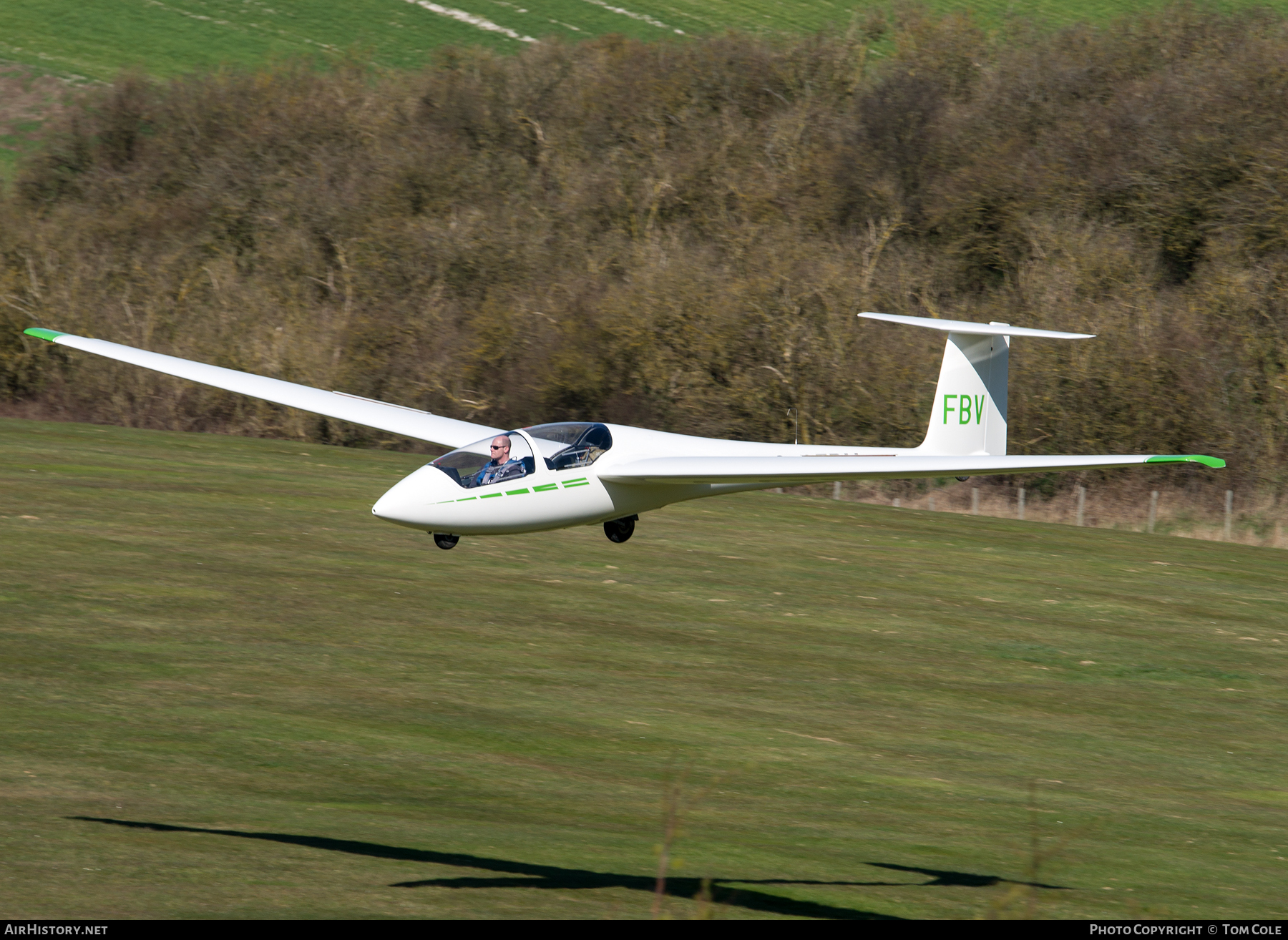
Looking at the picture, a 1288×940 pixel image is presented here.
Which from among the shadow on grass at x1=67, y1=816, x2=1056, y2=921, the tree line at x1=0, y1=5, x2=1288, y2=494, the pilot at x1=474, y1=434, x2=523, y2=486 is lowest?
the shadow on grass at x1=67, y1=816, x2=1056, y2=921

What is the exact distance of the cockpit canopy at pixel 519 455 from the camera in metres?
16.0

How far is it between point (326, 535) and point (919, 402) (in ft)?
87.8

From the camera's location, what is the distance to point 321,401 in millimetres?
21516

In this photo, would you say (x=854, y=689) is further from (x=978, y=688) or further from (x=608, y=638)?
(x=608, y=638)

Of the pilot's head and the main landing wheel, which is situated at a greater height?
the pilot's head

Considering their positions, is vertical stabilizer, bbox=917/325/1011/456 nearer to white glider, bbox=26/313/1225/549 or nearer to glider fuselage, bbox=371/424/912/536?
white glider, bbox=26/313/1225/549

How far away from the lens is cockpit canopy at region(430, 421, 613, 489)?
15969mm

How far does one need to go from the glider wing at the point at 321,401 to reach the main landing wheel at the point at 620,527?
6.04 feet

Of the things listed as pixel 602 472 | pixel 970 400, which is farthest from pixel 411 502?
pixel 970 400

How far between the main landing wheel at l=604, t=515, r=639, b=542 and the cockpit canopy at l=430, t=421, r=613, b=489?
1.33m

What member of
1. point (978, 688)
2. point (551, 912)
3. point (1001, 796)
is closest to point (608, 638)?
point (978, 688)

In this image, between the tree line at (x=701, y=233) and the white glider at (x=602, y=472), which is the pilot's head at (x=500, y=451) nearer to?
the white glider at (x=602, y=472)

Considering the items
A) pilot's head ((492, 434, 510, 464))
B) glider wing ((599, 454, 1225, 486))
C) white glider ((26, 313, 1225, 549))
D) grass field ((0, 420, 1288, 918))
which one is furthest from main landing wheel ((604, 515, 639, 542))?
grass field ((0, 420, 1288, 918))

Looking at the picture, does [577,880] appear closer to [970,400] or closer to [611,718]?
[611,718]
